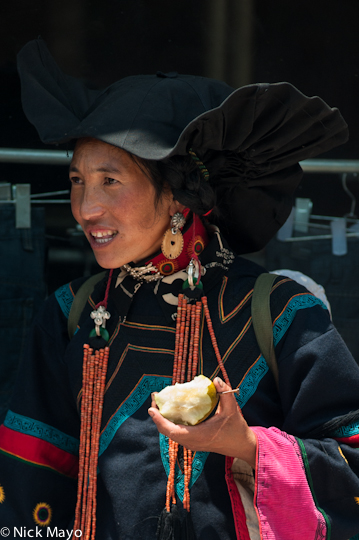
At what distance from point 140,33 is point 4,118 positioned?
2.25 ft

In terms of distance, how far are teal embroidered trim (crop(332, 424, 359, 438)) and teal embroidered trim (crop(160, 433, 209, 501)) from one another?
35 cm

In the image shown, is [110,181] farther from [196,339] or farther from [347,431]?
[347,431]

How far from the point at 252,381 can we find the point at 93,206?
645 millimetres

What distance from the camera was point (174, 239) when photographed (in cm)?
167

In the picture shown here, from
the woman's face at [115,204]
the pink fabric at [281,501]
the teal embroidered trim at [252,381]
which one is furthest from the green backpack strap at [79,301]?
the pink fabric at [281,501]

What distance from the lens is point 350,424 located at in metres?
1.45

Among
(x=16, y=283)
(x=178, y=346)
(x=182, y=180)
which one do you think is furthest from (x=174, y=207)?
(x=16, y=283)

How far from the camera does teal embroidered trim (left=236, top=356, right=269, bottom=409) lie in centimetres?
153

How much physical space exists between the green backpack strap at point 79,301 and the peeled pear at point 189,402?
614mm

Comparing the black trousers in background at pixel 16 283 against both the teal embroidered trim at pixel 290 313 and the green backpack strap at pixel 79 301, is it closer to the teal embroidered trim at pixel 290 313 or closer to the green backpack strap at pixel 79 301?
the green backpack strap at pixel 79 301

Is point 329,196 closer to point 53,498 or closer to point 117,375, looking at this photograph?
point 117,375

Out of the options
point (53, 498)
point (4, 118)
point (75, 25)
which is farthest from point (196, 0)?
point (53, 498)

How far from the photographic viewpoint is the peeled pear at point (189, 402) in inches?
49.8

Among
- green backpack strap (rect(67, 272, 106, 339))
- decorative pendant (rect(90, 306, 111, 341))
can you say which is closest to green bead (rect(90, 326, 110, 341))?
decorative pendant (rect(90, 306, 111, 341))
